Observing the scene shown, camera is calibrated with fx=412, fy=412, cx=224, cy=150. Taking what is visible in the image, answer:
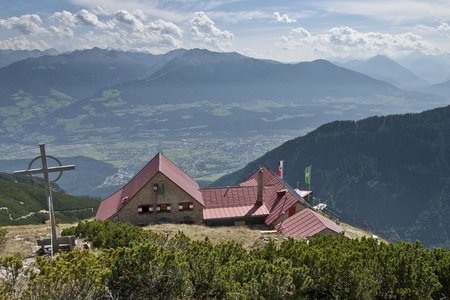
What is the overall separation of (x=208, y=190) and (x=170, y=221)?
845 centimetres

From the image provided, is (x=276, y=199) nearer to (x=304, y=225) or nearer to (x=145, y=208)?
(x=304, y=225)

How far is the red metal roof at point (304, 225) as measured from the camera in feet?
142

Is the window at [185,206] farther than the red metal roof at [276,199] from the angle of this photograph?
No

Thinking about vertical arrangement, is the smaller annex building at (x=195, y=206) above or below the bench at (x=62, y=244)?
below

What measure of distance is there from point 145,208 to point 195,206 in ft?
20.3

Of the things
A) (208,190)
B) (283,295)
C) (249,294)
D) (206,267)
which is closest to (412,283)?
(283,295)

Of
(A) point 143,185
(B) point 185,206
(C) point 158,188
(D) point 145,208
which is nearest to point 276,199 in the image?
(B) point 185,206

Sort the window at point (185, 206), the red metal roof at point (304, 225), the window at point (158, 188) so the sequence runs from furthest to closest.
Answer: the window at point (185, 206) < the window at point (158, 188) < the red metal roof at point (304, 225)

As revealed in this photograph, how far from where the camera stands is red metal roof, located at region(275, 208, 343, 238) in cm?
4334

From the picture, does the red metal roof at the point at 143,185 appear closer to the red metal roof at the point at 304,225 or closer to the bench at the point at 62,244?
the red metal roof at the point at 304,225

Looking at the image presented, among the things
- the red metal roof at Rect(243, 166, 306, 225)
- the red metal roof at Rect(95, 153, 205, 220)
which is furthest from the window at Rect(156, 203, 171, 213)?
the red metal roof at Rect(243, 166, 306, 225)

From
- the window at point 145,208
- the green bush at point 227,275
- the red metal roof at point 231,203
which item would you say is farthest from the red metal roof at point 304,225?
the green bush at point 227,275

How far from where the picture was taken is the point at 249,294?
14.6 meters

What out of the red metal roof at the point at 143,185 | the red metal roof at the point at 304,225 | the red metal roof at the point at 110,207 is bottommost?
the red metal roof at the point at 304,225
